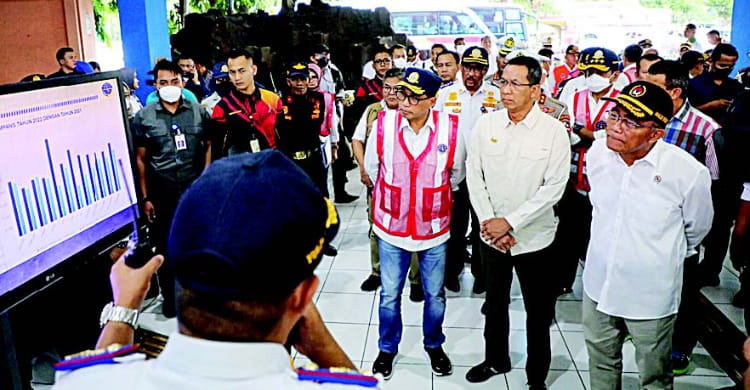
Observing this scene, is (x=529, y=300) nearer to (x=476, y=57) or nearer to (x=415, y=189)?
(x=415, y=189)

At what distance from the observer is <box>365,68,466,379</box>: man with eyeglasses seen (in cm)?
284

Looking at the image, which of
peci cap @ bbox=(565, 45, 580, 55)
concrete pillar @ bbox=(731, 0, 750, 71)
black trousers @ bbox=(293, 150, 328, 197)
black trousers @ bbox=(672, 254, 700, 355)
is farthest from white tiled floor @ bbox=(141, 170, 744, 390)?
concrete pillar @ bbox=(731, 0, 750, 71)

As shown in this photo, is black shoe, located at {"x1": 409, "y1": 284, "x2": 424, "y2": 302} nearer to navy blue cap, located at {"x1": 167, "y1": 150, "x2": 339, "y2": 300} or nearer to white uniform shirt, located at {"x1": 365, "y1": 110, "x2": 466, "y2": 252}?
white uniform shirt, located at {"x1": 365, "y1": 110, "x2": 466, "y2": 252}

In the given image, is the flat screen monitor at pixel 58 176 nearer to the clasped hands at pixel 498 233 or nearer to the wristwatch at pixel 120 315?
the wristwatch at pixel 120 315

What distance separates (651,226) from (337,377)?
65.9 inches

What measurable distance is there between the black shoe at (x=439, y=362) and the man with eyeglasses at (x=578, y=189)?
1140mm

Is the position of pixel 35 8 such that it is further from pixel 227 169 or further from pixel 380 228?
pixel 227 169

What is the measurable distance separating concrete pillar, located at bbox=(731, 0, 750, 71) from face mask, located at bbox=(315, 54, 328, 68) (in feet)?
20.3

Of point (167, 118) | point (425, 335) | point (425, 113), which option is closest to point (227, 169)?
point (425, 113)

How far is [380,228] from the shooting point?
2.95 m

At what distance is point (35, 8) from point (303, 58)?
3.60 m

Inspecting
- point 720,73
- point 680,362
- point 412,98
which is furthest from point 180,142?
point 720,73

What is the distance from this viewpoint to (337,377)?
0.85 meters

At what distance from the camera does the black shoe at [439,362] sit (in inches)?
119
